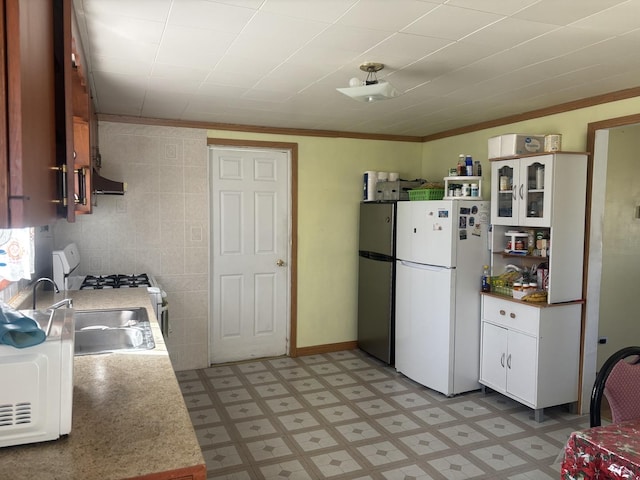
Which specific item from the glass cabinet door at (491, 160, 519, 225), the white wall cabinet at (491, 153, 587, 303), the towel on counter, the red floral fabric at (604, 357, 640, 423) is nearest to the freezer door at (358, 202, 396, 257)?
the glass cabinet door at (491, 160, 519, 225)

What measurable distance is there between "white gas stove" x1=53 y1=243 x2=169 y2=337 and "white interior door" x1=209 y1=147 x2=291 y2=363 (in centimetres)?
77

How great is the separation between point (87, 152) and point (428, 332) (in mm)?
2915

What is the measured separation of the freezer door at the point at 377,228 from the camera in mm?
4555

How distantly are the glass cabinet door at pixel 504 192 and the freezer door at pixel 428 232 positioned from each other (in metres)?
0.33

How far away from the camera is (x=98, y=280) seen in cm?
400

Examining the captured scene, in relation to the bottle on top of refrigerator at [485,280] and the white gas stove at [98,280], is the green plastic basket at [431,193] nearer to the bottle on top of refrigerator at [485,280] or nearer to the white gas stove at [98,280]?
the bottle on top of refrigerator at [485,280]

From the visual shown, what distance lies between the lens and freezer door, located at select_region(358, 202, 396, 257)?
4.55m

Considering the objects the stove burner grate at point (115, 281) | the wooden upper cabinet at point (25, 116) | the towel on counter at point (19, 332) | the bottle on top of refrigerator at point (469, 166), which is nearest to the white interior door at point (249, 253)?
the stove burner grate at point (115, 281)

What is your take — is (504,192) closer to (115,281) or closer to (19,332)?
(115,281)

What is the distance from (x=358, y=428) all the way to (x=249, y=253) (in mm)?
2064

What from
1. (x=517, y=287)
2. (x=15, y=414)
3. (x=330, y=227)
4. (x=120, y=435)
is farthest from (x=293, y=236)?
(x=15, y=414)

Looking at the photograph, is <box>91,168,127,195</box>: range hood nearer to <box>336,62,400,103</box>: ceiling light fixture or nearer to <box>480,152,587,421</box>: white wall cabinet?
<box>336,62,400,103</box>: ceiling light fixture

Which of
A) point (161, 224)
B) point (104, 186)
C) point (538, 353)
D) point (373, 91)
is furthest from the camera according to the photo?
point (161, 224)

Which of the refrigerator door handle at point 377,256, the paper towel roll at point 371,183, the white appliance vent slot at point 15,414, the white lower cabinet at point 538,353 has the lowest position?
the white lower cabinet at point 538,353
